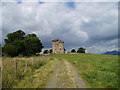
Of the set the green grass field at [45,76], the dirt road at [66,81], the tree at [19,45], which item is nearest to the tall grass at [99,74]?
the green grass field at [45,76]

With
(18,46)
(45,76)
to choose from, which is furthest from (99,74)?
(18,46)

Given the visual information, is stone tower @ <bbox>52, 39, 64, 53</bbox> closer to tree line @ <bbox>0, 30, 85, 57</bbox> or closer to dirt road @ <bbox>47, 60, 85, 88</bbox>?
tree line @ <bbox>0, 30, 85, 57</bbox>

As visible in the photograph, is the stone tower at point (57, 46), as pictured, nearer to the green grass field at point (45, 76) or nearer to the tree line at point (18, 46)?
the tree line at point (18, 46)

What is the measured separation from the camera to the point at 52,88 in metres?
6.60

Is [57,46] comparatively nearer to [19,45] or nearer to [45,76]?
[19,45]

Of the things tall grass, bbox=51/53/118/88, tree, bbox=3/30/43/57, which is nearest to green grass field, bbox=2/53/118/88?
tall grass, bbox=51/53/118/88

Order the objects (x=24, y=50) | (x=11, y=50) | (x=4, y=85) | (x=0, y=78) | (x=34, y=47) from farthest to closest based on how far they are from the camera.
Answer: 1. (x=34, y=47)
2. (x=24, y=50)
3. (x=11, y=50)
4. (x=0, y=78)
5. (x=4, y=85)

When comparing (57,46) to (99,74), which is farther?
(57,46)

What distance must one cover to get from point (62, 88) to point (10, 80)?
342 cm

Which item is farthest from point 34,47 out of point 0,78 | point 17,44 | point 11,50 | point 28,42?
point 0,78

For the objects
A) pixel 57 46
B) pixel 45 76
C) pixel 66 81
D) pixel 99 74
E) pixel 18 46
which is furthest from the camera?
pixel 57 46

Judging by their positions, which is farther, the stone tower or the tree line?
the stone tower

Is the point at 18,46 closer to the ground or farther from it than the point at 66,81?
farther from it

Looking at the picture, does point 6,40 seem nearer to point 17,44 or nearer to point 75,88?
point 17,44
